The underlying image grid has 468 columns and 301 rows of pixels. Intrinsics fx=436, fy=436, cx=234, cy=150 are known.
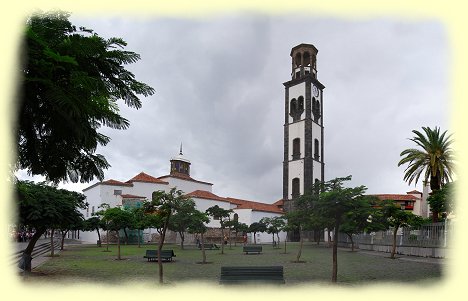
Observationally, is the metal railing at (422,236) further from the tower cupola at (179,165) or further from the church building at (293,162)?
the tower cupola at (179,165)

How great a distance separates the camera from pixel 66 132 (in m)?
5.96

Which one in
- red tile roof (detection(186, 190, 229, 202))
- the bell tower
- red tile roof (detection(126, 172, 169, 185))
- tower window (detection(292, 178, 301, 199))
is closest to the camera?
A: the bell tower

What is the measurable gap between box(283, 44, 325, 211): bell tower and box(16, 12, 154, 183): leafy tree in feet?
176

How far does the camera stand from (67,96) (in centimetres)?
497

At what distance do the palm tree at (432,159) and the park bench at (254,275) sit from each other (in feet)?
80.3

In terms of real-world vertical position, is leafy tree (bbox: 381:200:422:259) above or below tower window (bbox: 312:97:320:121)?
below

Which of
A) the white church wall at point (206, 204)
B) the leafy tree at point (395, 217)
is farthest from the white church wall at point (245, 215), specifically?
the leafy tree at point (395, 217)

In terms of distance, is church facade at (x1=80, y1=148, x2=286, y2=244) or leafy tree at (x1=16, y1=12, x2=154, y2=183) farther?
church facade at (x1=80, y1=148, x2=286, y2=244)

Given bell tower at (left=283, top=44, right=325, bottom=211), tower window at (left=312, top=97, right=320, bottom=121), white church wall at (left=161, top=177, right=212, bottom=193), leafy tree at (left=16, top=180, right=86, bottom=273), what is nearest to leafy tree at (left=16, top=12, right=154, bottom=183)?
leafy tree at (left=16, top=180, right=86, bottom=273)

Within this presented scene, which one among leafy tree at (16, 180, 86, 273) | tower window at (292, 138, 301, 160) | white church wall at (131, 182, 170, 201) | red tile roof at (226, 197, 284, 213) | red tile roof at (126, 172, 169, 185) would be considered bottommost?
red tile roof at (226, 197, 284, 213)

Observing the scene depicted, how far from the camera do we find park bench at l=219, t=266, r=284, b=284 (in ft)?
40.4

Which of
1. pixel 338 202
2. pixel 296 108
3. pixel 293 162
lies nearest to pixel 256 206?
pixel 293 162

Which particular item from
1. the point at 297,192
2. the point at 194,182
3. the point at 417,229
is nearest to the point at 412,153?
the point at 417,229

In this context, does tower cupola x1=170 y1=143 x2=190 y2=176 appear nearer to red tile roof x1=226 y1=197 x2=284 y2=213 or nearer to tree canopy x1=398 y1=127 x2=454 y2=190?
red tile roof x1=226 y1=197 x2=284 y2=213
